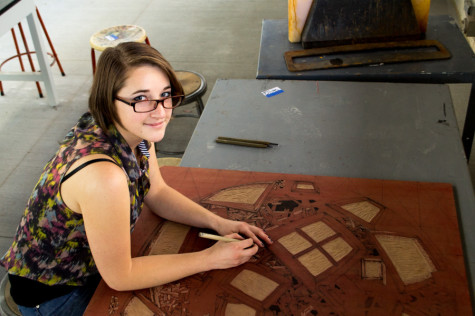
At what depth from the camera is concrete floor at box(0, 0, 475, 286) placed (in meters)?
3.26

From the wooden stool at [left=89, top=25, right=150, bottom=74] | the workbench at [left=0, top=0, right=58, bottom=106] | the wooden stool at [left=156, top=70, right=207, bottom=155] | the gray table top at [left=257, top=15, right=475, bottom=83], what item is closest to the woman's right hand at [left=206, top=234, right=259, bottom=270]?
the gray table top at [left=257, top=15, right=475, bottom=83]

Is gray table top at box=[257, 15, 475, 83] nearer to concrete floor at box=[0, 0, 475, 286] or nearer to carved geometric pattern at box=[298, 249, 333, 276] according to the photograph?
concrete floor at box=[0, 0, 475, 286]

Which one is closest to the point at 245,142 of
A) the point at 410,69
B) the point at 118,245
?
the point at 118,245

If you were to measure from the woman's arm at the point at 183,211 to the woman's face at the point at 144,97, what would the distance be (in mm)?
265

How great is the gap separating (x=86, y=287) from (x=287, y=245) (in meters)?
0.66

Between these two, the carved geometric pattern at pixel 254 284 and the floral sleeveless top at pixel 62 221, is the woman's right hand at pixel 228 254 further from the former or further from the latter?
the floral sleeveless top at pixel 62 221

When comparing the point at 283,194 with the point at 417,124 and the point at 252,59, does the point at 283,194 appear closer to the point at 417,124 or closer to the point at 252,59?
the point at 417,124

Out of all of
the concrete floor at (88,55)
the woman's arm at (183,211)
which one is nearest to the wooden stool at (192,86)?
the concrete floor at (88,55)

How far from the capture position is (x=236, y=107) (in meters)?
2.11

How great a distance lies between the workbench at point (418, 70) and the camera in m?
2.25

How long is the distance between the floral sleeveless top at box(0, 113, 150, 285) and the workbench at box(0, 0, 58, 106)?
7.48ft

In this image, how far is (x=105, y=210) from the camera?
3.89 ft

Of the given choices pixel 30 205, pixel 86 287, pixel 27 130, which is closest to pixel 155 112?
pixel 30 205

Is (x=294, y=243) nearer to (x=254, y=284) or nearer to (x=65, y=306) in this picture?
(x=254, y=284)
